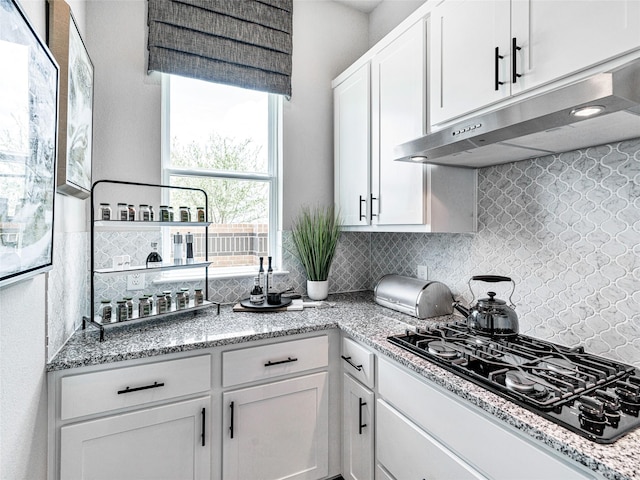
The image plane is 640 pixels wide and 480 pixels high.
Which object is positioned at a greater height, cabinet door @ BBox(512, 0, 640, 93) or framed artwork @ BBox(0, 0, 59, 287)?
cabinet door @ BBox(512, 0, 640, 93)

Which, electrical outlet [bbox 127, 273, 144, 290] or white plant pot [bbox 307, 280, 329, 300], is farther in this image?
A: white plant pot [bbox 307, 280, 329, 300]

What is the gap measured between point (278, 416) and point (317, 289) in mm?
849

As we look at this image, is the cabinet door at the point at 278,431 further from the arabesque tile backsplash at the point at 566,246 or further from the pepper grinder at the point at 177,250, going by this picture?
the arabesque tile backsplash at the point at 566,246

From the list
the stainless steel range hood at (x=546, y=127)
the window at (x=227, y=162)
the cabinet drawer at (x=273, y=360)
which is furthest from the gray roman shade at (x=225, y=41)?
the cabinet drawer at (x=273, y=360)

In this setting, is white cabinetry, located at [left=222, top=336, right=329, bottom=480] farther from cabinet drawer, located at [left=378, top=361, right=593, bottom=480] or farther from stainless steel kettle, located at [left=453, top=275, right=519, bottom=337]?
stainless steel kettle, located at [left=453, top=275, right=519, bottom=337]

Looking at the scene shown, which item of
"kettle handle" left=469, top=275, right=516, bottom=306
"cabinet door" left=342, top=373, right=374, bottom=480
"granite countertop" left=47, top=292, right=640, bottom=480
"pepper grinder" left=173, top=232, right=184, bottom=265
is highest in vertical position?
Result: "pepper grinder" left=173, top=232, right=184, bottom=265

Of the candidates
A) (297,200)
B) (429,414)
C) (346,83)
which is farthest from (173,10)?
(429,414)

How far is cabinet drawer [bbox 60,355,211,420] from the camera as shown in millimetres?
1302

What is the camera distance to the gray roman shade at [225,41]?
203 cm

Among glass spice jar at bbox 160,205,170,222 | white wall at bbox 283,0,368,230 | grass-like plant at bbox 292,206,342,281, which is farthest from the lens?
white wall at bbox 283,0,368,230

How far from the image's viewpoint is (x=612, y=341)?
4.28 ft

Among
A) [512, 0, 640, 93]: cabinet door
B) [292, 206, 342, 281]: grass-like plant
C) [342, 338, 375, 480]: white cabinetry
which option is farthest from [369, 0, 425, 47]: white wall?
[342, 338, 375, 480]: white cabinetry

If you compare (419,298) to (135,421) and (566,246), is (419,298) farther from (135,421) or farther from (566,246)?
(135,421)

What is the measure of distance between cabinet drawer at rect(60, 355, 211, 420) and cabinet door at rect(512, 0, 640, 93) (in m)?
1.64
